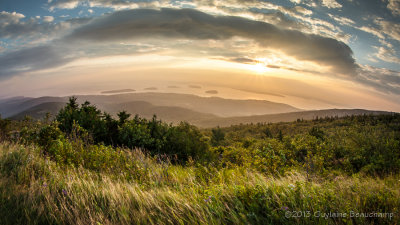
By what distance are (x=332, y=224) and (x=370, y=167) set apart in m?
8.30

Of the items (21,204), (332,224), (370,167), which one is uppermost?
(332,224)

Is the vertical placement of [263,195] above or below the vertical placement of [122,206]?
above

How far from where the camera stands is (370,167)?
30.1 feet

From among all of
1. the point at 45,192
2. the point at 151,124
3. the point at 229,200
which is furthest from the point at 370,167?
the point at 45,192

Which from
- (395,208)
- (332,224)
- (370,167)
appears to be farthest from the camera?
(370,167)

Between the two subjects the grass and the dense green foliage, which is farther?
the dense green foliage

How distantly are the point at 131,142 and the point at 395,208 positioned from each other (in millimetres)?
9412

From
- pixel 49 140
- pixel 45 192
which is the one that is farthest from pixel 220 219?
pixel 49 140

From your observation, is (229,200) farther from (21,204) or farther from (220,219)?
(21,204)

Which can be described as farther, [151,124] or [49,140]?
[151,124]

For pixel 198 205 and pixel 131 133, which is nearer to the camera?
pixel 198 205

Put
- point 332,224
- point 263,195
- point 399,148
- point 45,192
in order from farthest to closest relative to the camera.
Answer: point 399,148 < point 45,192 < point 263,195 < point 332,224

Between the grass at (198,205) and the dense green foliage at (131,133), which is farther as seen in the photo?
the dense green foliage at (131,133)

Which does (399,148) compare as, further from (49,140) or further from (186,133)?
(49,140)
